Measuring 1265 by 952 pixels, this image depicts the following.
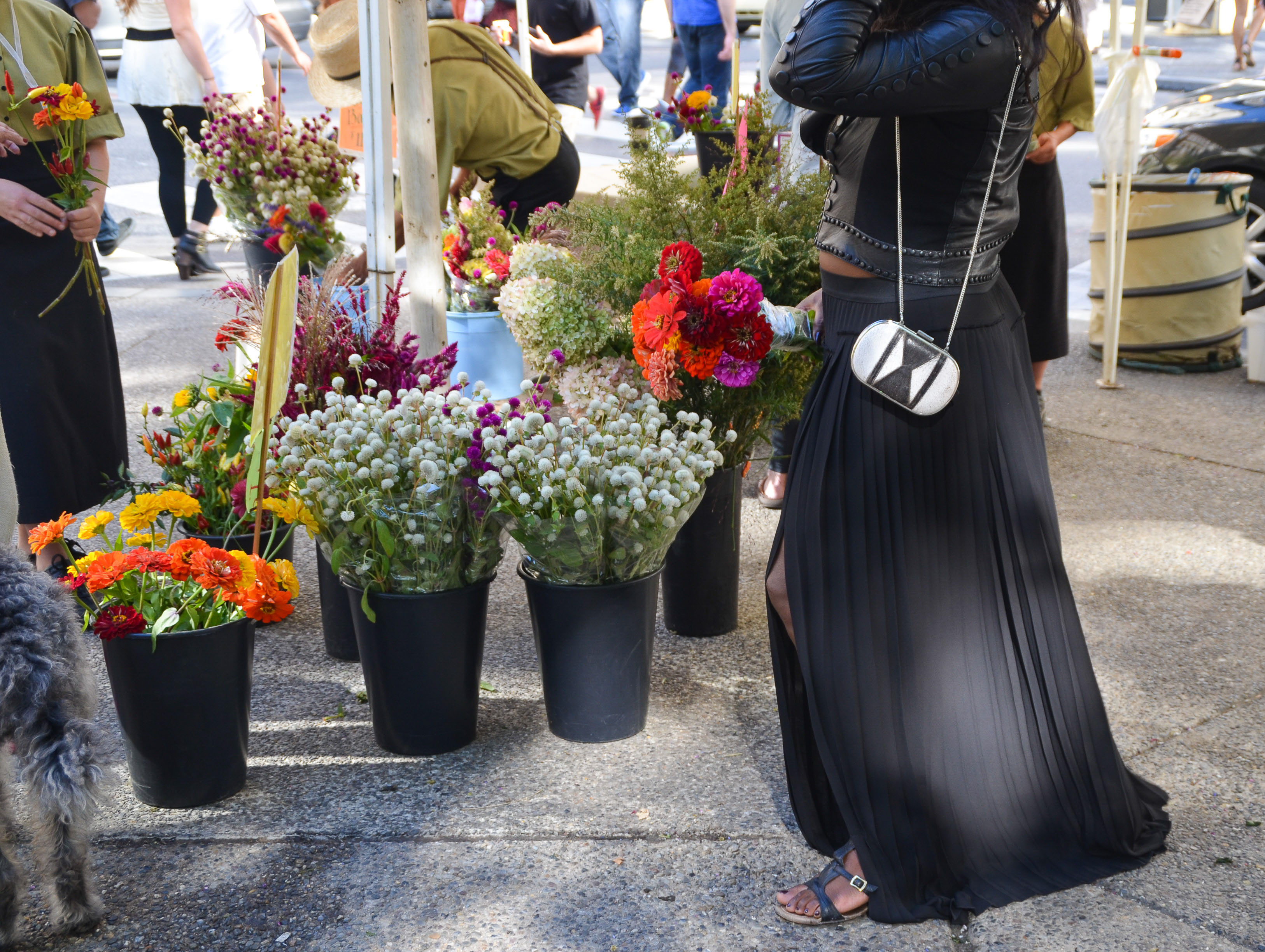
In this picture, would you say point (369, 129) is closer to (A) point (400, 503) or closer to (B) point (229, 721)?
(A) point (400, 503)

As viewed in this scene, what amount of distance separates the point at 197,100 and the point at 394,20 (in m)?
4.53

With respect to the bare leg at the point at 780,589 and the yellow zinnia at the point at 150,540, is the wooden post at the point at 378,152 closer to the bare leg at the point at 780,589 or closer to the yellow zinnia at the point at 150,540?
the yellow zinnia at the point at 150,540

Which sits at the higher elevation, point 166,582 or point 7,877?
point 166,582

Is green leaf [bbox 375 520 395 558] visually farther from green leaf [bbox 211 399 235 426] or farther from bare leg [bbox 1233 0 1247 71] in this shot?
bare leg [bbox 1233 0 1247 71]

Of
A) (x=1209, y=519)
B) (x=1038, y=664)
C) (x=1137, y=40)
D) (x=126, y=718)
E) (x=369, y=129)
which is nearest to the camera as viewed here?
(x=1038, y=664)

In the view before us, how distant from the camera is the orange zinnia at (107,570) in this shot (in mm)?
2477

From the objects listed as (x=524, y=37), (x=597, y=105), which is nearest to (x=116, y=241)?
(x=524, y=37)

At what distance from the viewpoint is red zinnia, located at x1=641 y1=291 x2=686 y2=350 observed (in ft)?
8.38

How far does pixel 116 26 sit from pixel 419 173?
1578cm

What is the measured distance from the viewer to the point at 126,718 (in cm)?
259

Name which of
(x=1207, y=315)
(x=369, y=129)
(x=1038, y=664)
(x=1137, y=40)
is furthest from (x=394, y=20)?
(x=1207, y=315)

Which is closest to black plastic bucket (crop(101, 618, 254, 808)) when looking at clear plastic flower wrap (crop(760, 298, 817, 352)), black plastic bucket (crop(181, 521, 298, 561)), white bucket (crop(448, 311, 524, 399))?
black plastic bucket (crop(181, 521, 298, 561))

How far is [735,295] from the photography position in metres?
2.52

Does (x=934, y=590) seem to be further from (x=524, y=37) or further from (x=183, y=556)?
(x=524, y=37)
